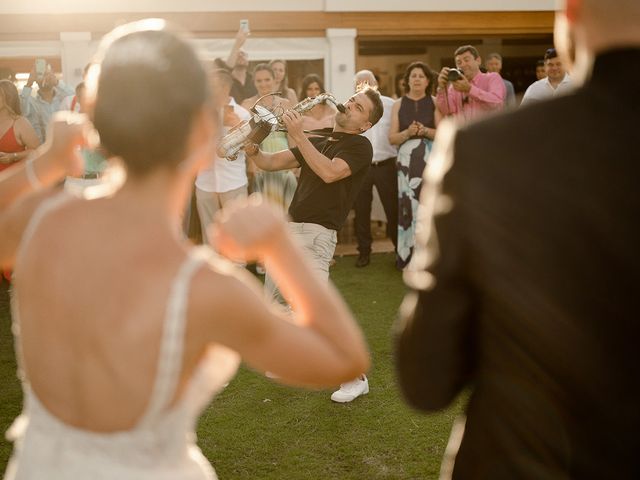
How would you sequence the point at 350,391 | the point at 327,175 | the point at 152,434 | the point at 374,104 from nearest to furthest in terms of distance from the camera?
1. the point at 152,434
2. the point at 327,175
3. the point at 350,391
4. the point at 374,104

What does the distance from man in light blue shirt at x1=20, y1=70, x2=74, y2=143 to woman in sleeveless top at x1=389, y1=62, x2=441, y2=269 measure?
155 inches

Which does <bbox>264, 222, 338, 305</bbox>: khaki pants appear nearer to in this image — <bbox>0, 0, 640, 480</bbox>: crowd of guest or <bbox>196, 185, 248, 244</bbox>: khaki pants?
<bbox>0, 0, 640, 480</bbox>: crowd of guest

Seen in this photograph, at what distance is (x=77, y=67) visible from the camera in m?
13.2

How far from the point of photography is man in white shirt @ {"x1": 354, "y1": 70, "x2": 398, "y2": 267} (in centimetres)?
835

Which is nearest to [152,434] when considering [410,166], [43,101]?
[410,166]

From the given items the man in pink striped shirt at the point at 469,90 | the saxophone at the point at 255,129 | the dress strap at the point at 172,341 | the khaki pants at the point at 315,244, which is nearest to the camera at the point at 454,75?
the man in pink striped shirt at the point at 469,90

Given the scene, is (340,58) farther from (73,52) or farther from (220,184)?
(220,184)

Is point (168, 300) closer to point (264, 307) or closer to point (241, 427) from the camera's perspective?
point (264, 307)

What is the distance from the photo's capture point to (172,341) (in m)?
1.23

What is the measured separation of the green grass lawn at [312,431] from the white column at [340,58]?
31.3 feet

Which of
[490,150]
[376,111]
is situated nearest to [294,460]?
[376,111]

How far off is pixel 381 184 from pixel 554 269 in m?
7.26

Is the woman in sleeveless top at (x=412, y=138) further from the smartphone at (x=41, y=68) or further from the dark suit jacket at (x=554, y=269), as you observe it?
the dark suit jacket at (x=554, y=269)

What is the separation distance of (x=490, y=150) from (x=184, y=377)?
619 millimetres
